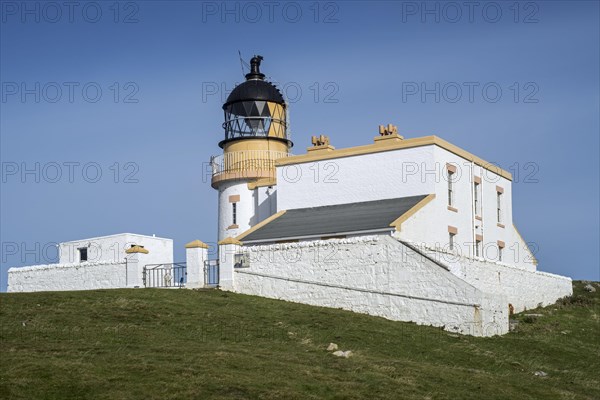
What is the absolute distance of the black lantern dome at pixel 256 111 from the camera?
160ft

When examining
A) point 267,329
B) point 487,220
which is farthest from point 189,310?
point 487,220

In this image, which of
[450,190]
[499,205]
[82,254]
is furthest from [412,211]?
[82,254]

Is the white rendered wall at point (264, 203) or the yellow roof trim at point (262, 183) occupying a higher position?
the yellow roof trim at point (262, 183)

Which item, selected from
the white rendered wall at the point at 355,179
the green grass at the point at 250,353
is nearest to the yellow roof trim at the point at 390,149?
the white rendered wall at the point at 355,179

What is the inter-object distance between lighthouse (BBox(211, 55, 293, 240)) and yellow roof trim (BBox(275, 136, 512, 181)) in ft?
7.92

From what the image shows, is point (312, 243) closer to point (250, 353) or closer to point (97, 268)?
point (97, 268)

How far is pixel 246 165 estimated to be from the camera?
48.2 meters

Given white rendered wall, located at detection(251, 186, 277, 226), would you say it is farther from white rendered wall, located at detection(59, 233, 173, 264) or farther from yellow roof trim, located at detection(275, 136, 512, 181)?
white rendered wall, located at detection(59, 233, 173, 264)

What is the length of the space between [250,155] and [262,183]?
5.87 feet

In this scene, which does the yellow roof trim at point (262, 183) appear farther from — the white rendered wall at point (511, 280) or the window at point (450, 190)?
the white rendered wall at point (511, 280)

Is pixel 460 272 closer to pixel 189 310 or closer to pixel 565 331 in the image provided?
pixel 565 331

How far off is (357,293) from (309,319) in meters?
4.18

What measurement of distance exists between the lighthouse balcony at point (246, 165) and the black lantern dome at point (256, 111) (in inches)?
31.6

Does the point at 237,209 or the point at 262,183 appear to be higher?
the point at 262,183
